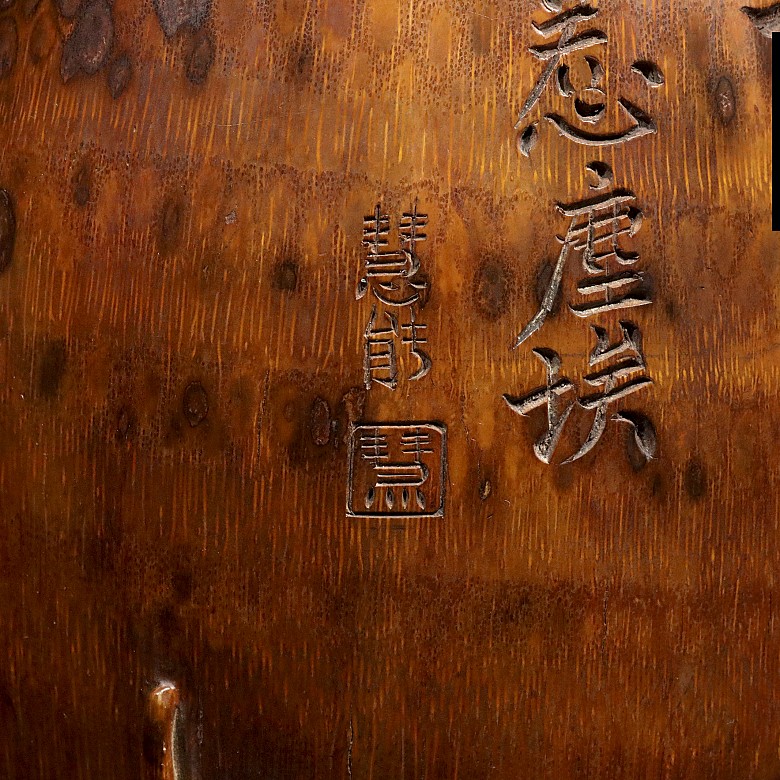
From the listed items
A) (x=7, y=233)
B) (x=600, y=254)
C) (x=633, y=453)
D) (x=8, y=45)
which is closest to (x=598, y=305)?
(x=600, y=254)

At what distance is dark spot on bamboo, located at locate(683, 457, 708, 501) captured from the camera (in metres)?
1.33

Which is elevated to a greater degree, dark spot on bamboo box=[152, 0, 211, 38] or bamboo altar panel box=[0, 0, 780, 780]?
dark spot on bamboo box=[152, 0, 211, 38]

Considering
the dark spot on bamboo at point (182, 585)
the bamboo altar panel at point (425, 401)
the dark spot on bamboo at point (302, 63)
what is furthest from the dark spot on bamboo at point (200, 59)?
the dark spot on bamboo at point (182, 585)

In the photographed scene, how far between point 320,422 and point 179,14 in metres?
0.69

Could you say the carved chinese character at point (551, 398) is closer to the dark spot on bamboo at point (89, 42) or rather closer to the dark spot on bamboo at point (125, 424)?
the dark spot on bamboo at point (125, 424)

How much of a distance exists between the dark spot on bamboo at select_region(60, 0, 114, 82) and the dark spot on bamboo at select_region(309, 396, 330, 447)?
0.65m

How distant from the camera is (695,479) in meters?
1.33

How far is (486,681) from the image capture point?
1354mm

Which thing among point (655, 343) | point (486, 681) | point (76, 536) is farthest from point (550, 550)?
point (76, 536)

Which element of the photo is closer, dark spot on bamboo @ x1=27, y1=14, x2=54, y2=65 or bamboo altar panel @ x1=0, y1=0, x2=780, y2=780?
bamboo altar panel @ x1=0, y1=0, x2=780, y2=780

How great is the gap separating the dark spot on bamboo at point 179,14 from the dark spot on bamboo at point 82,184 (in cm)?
25

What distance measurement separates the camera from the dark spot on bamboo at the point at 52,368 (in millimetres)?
1427

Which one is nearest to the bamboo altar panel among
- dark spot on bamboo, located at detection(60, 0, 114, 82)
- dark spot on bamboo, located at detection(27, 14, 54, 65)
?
dark spot on bamboo, located at detection(60, 0, 114, 82)

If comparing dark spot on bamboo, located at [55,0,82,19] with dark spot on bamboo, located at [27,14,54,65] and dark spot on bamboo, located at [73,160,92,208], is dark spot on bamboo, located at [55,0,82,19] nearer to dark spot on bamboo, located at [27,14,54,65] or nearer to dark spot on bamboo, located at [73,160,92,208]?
dark spot on bamboo, located at [27,14,54,65]
